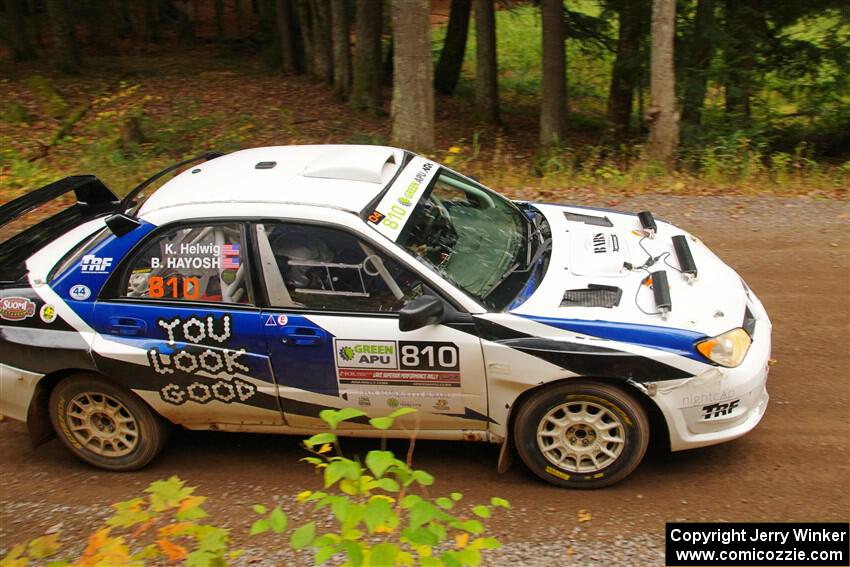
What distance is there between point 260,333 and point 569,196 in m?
5.67

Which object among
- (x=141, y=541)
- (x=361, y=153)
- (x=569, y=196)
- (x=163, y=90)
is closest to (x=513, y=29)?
(x=163, y=90)

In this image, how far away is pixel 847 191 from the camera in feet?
29.9

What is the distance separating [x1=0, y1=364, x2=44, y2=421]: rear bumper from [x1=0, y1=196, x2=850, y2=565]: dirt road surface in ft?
1.50

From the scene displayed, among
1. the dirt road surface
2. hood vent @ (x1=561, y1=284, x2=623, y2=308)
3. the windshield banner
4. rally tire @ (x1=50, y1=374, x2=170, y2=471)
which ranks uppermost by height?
the windshield banner

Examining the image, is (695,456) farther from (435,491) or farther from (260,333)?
(260,333)

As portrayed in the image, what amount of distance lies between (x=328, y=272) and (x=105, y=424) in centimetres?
178

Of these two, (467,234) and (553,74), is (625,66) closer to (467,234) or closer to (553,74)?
(553,74)

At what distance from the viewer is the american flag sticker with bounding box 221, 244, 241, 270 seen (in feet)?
14.6

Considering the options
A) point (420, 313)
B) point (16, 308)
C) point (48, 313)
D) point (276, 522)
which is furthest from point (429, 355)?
point (16, 308)

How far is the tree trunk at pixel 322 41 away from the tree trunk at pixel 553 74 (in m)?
6.92

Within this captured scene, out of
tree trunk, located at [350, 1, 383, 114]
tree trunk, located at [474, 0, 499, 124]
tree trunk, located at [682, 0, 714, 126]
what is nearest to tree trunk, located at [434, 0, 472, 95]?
tree trunk, located at [474, 0, 499, 124]

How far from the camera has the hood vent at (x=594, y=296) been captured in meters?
4.28

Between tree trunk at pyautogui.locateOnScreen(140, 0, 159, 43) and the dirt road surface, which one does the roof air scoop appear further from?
tree trunk at pyautogui.locateOnScreen(140, 0, 159, 43)

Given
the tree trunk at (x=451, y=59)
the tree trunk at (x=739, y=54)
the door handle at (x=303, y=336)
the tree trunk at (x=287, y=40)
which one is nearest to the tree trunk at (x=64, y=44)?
the tree trunk at (x=287, y=40)
